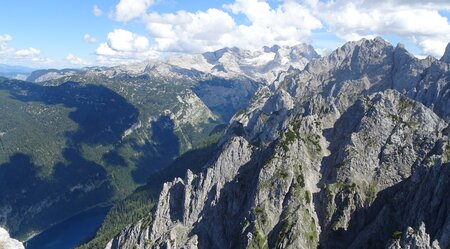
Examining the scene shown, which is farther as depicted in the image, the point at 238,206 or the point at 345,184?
the point at 238,206

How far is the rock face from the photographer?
383 ft

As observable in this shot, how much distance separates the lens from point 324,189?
135250 mm

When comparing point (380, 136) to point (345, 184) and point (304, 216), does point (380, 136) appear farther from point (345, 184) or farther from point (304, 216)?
point (304, 216)

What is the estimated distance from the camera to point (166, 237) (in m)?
147

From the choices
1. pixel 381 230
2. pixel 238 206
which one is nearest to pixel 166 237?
pixel 238 206

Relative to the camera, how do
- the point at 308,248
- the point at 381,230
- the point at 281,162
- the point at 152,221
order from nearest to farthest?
the point at 381,230 → the point at 308,248 → the point at 281,162 → the point at 152,221

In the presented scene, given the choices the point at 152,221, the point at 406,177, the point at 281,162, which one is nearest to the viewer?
the point at 406,177

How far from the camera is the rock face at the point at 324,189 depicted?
117 m

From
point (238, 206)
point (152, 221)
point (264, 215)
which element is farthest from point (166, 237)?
point (264, 215)

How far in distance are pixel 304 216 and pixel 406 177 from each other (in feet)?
98.4

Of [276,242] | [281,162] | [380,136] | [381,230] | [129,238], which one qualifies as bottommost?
[129,238]

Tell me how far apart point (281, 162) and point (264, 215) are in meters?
17.8

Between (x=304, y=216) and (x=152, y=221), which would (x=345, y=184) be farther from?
(x=152, y=221)

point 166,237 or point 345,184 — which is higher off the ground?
point 345,184
